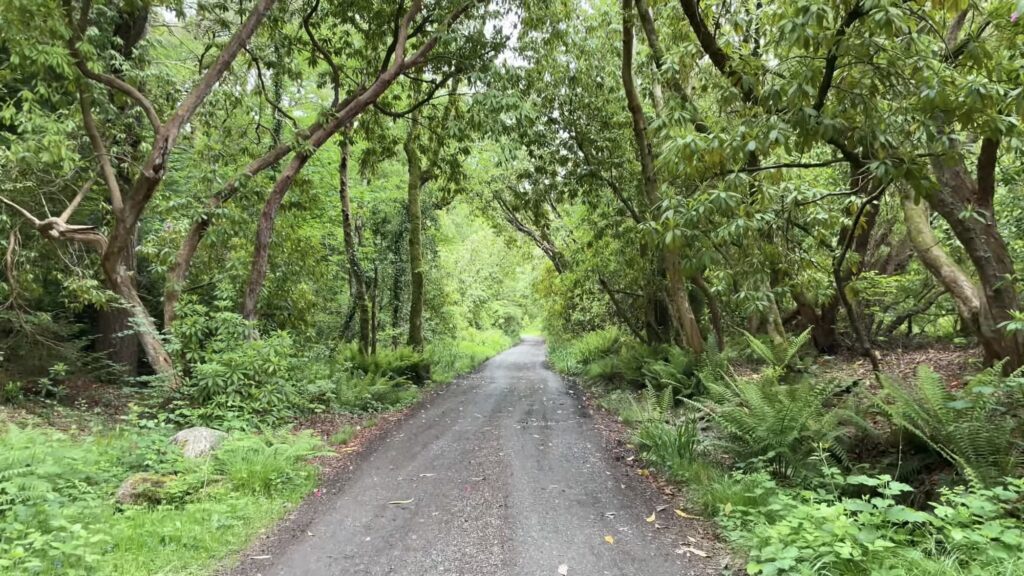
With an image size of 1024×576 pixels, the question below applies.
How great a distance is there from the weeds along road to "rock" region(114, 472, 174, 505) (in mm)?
1453

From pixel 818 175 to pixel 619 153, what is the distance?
3966 mm

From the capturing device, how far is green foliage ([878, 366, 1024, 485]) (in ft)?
13.3

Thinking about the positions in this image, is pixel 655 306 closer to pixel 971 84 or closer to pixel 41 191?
pixel 971 84

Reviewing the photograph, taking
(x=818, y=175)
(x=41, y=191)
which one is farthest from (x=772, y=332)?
(x=41, y=191)

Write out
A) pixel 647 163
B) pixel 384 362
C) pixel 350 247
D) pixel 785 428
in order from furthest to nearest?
pixel 350 247 → pixel 384 362 → pixel 647 163 → pixel 785 428

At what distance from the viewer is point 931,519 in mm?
3275

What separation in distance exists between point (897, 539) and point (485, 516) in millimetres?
3190

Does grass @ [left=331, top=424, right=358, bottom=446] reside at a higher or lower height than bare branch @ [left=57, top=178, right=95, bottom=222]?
lower

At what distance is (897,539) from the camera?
3422mm

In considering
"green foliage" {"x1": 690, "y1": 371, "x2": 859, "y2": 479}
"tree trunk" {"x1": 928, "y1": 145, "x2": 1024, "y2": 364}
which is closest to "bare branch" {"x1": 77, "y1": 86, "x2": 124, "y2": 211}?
"green foliage" {"x1": 690, "y1": 371, "x2": 859, "y2": 479}

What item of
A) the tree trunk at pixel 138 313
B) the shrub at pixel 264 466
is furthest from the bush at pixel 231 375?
the shrub at pixel 264 466

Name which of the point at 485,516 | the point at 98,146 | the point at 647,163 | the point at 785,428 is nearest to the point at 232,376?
the point at 98,146

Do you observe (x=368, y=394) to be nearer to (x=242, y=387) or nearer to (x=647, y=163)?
(x=242, y=387)

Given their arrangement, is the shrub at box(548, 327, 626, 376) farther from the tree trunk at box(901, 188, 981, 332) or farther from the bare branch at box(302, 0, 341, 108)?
the bare branch at box(302, 0, 341, 108)
